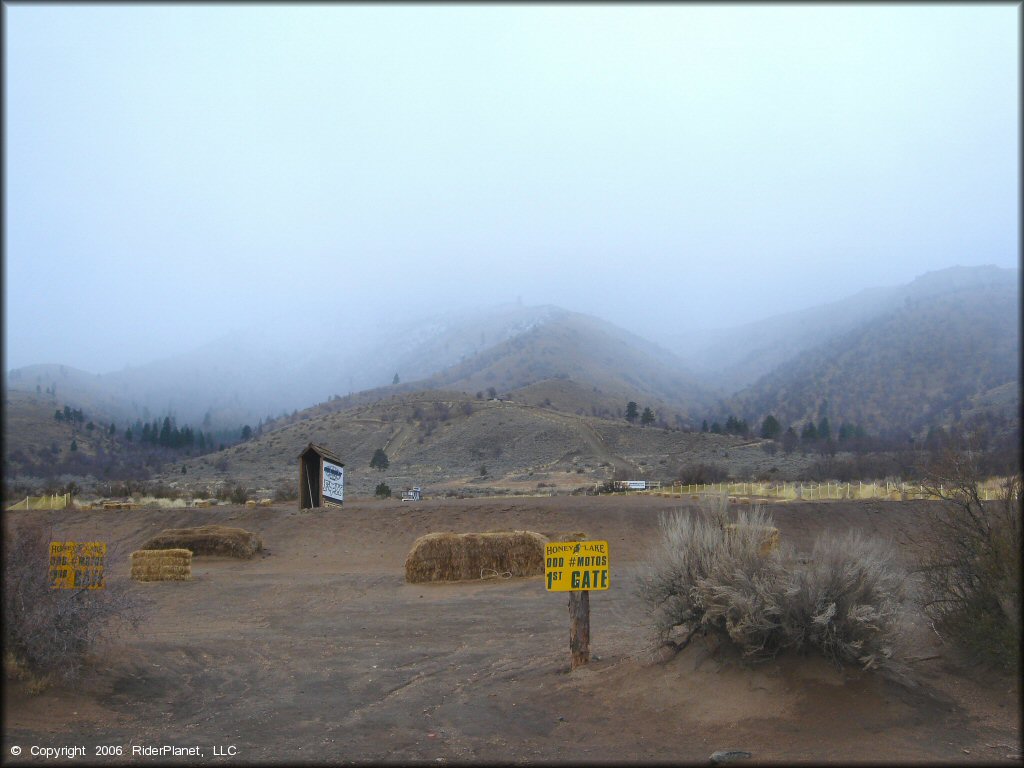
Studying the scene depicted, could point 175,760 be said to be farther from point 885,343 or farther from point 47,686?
point 885,343

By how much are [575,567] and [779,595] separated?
2.95 meters

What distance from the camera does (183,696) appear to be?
10.1 m

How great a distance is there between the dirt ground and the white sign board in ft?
49.3

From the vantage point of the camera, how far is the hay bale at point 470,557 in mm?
21016

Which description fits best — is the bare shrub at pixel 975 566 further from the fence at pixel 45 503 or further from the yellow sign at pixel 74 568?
the fence at pixel 45 503

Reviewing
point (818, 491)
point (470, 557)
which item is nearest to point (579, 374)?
point (818, 491)

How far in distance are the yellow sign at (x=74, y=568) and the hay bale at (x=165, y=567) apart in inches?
451

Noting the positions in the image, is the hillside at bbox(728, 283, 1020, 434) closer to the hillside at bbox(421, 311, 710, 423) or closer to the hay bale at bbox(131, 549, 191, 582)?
the hillside at bbox(421, 311, 710, 423)

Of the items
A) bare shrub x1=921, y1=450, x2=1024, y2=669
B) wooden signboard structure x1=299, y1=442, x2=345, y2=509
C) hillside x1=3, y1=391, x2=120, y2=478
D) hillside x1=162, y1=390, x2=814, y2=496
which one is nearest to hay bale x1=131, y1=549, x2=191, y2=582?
wooden signboard structure x1=299, y1=442, x2=345, y2=509

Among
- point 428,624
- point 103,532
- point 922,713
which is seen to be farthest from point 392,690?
point 103,532

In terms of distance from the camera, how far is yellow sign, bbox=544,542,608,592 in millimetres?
10320

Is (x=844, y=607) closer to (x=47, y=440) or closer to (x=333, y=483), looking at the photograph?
(x=333, y=483)

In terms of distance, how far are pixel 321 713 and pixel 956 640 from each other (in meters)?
7.72

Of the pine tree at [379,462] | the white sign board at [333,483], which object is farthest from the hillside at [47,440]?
the white sign board at [333,483]
